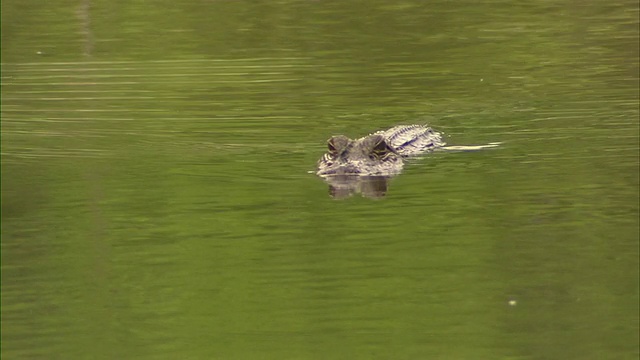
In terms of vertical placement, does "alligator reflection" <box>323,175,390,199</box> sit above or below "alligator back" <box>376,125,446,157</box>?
above

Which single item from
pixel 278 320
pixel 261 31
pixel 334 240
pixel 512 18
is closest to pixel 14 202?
pixel 334 240

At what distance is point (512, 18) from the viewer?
19.2m

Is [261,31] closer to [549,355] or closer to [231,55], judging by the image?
[231,55]

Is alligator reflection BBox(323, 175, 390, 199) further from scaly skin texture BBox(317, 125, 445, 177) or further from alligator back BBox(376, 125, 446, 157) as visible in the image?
alligator back BBox(376, 125, 446, 157)

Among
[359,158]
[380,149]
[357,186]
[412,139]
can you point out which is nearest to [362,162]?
[359,158]

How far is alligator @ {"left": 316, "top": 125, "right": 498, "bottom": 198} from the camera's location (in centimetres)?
1055

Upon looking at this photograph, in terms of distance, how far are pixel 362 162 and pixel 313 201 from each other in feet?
4.38

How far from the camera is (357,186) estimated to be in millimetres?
10547

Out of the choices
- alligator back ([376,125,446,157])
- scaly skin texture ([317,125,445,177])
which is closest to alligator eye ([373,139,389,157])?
scaly skin texture ([317,125,445,177])

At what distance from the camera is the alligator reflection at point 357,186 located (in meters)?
10.1

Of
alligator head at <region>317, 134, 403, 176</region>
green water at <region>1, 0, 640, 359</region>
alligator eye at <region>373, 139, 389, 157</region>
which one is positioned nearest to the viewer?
green water at <region>1, 0, 640, 359</region>

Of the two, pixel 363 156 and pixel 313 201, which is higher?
pixel 313 201

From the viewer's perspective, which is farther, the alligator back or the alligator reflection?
the alligator back

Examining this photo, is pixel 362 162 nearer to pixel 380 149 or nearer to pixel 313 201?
pixel 380 149
